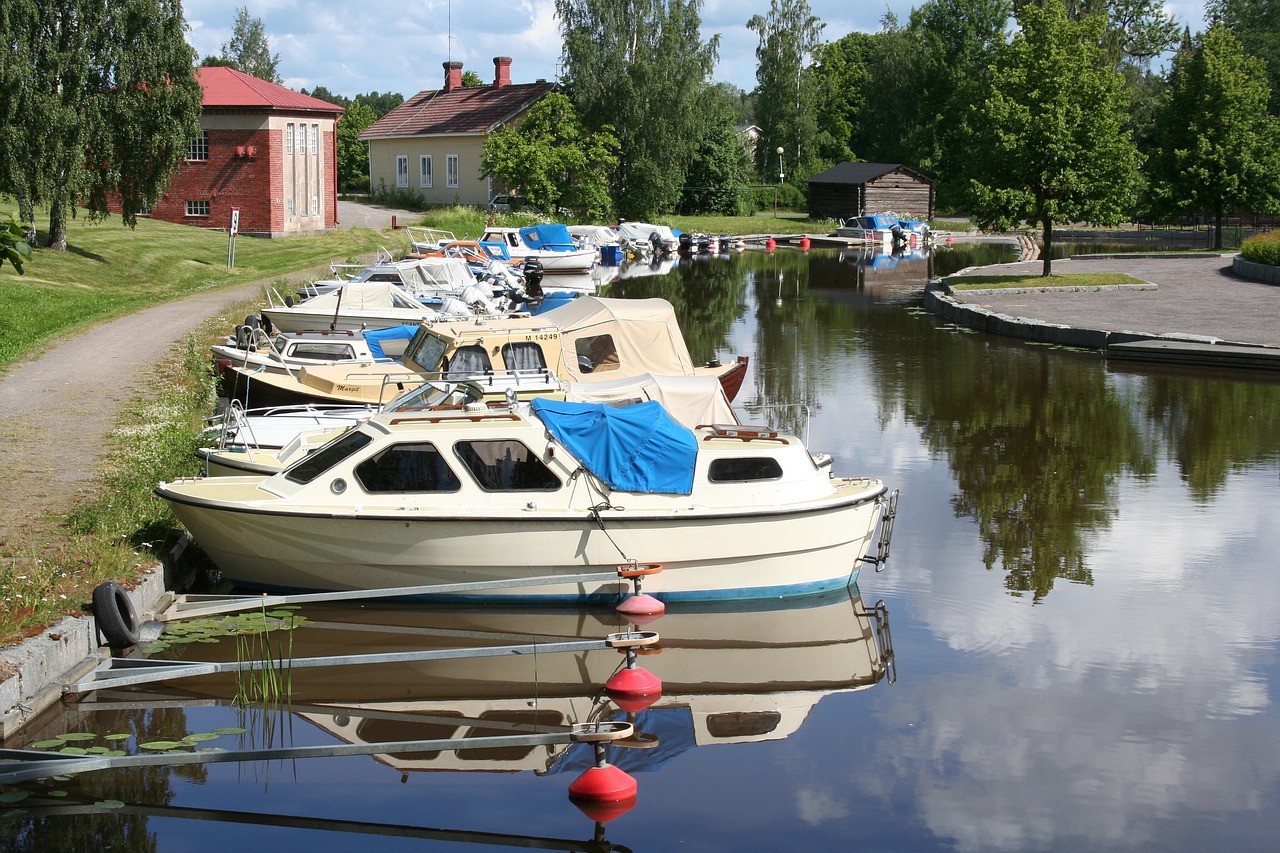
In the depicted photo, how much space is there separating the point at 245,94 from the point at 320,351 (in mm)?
35699

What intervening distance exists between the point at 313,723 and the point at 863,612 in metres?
6.04

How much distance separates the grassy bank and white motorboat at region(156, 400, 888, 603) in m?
11.4

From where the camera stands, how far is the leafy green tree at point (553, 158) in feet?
220

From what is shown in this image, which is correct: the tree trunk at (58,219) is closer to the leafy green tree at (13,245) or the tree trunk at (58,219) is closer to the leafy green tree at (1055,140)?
the leafy green tree at (1055,140)

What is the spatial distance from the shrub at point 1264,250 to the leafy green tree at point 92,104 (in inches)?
1454

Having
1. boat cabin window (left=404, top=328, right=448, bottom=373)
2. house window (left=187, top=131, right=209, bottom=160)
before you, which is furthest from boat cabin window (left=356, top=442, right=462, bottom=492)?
house window (left=187, top=131, right=209, bottom=160)

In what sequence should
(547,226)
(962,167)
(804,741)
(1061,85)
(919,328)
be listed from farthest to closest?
1. (547,226)
2. (962,167)
3. (1061,85)
4. (919,328)
5. (804,741)

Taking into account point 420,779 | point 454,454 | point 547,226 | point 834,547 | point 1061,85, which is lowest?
point 420,779

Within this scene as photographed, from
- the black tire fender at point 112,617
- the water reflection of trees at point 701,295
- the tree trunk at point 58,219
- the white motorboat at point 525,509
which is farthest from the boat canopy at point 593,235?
the black tire fender at point 112,617

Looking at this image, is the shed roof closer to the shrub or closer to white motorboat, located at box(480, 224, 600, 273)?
white motorboat, located at box(480, 224, 600, 273)

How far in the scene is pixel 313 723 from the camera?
446 inches

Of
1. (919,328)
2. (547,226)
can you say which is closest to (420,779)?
(919,328)

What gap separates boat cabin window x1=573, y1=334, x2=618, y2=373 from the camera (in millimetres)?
20703

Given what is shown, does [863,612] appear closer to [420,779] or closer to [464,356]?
[420,779]
